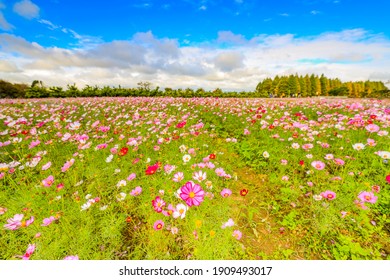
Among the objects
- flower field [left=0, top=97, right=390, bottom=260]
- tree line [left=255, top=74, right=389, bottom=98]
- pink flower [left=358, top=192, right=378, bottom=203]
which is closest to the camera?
flower field [left=0, top=97, right=390, bottom=260]

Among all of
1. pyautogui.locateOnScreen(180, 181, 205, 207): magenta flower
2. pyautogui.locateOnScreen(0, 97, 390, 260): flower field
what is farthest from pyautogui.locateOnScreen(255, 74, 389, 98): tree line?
pyautogui.locateOnScreen(180, 181, 205, 207): magenta flower

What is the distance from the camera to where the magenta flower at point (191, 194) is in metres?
1.65

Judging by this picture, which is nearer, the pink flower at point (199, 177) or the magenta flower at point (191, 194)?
the magenta flower at point (191, 194)

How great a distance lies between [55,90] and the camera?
17750 mm

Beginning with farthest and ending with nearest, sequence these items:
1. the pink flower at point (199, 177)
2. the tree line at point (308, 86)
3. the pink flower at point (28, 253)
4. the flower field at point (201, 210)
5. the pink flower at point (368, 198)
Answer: the tree line at point (308, 86) → the pink flower at point (199, 177) → the pink flower at point (368, 198) → the flower field at point (201, 210) → the pink flower at point (28, 253)

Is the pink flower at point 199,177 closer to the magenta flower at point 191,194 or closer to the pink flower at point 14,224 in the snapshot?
the magenta flower at point 191,194

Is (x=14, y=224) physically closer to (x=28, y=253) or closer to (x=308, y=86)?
(x=28, y=253)

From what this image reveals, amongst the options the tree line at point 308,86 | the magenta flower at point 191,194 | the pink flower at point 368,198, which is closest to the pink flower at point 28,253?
the magenta flower at point 191,194

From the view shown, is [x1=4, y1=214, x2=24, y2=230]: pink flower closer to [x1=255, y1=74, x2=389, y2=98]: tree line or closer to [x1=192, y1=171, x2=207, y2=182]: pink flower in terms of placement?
[x1=192, y1=171, x2=207, y2=182]: pink flower

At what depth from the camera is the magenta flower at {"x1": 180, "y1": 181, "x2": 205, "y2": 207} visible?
165cm

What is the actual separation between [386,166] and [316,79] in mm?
65608

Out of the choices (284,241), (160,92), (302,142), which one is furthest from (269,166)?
(160,92)

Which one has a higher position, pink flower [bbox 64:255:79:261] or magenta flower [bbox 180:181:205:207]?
magenta flower [bbox 180:181:205:207]

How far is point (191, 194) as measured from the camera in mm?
1699
